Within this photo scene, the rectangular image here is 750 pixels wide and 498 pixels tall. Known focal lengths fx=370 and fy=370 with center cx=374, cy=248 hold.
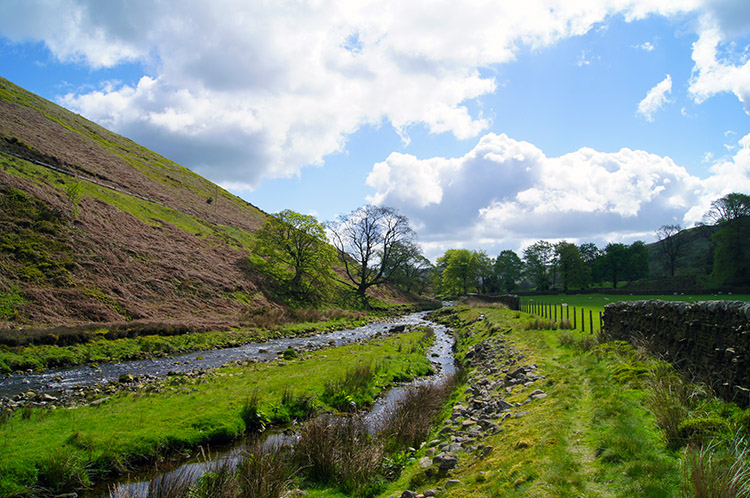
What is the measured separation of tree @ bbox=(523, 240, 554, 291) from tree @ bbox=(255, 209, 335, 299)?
77229 mm

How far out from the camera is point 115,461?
28.2ft

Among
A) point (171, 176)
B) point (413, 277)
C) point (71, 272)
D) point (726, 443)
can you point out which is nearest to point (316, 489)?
point (726, 443)

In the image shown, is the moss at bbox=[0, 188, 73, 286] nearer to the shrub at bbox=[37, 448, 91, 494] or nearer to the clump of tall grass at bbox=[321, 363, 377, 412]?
the shrub at bbox=[37, 448, 91, 494]

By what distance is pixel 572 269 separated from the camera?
9319 centimetres

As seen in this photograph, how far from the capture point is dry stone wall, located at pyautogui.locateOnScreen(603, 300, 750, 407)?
21.9ft

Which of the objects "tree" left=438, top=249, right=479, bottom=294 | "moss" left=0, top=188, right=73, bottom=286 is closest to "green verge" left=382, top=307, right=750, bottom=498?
"moss" left=0, top=188, right=73, bottom=286

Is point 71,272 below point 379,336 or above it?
above

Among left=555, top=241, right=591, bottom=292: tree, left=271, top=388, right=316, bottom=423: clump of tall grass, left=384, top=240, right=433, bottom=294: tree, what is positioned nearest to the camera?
left=271, top=388, right=316, bottom=423: clump of tall grass

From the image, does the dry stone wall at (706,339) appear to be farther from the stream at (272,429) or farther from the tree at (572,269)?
the tree at (572,269)

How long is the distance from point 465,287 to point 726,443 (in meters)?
99.3

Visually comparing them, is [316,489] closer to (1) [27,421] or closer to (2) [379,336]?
(1) [27,421]

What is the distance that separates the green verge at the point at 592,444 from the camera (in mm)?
5227

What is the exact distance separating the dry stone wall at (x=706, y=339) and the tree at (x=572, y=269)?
291ft

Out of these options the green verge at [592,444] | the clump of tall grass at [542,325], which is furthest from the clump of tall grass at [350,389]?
the clump of tall grass at [542,325]
